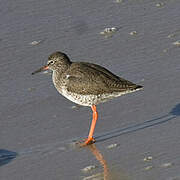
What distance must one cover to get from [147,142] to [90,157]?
70 cm

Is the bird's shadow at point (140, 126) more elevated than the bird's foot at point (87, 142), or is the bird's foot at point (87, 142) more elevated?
the bird's shadow at point (140, 126)

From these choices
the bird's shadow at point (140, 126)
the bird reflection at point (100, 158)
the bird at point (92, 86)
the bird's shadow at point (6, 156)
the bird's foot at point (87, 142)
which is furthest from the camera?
the bird at point (92, 86)

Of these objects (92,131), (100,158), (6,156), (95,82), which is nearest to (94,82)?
(95,82)

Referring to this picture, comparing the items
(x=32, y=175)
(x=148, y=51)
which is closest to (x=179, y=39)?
(x=148, y=51)

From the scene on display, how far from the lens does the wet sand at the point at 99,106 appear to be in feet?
21.7

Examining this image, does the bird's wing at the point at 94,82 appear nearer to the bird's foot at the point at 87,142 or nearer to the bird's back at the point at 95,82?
the bird's back at the point at 95,82

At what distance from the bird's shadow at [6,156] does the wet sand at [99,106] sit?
0.04 feet

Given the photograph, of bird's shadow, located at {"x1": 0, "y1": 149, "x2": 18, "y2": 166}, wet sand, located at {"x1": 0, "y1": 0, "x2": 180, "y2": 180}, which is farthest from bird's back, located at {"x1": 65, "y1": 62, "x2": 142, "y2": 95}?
bird's shadow, located at {"x1": 0, "y1": 149, "x2": 18, "y2": 166}

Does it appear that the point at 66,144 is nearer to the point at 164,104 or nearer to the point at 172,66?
the point at 164,104

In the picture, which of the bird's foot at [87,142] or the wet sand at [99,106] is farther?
the bird's foot at [87,142]

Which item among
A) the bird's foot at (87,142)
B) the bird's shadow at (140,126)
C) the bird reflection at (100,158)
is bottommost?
the bird reflection at (100,158)

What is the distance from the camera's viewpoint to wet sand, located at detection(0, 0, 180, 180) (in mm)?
6629

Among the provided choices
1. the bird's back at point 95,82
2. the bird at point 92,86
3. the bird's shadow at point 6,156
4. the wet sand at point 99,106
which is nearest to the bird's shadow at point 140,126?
the wet sand at point 99,106

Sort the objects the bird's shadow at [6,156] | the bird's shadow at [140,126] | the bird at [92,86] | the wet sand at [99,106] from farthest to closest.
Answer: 1. the bird at [92,86]
2. the bird's shadow at [140,126]
3. the bird's shadow at [6,156]
4. the wet sand at [99,106]
